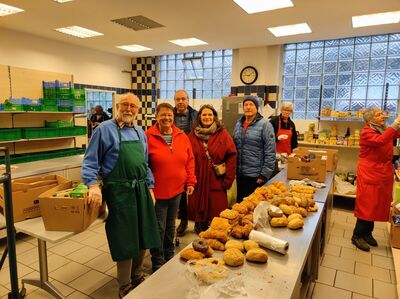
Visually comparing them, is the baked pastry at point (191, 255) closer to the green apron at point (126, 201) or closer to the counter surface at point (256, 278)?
the counter surface at point (256, 278)

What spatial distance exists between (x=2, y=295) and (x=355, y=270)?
305 centimetres

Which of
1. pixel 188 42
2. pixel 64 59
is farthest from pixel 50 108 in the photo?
pixel 188 42

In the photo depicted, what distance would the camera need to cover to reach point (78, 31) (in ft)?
17.2

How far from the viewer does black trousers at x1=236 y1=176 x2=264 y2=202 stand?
2883mm

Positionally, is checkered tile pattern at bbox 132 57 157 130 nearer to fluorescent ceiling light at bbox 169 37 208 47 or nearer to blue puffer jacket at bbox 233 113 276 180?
fluorescent ceiling light at bbox 169 37 208 47

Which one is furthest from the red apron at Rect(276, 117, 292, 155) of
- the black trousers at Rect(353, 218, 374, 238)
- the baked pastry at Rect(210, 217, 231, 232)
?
the baked pastry at Rect(210, 217, 231, 232)

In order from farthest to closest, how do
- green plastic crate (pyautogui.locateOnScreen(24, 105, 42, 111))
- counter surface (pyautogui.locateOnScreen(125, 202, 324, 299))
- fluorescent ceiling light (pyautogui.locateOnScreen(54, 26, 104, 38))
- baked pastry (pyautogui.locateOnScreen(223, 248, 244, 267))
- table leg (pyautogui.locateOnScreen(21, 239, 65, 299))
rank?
fluorescent ceiling light (pyautogui.locateOnScreen(54, 26, 104, 38)) < green plastic crate (pyautogui.locateOnScreen(24, 105, 42, 111)) < table leg (pyautogui.locateOnScreen(21, 239, 65, 299)) < baked pastry (pyautogui.locateOnScreen(223, 248, 244, 267)) < counter surface (pyautogui.locateOnScreen(125, 202, 324, 299))

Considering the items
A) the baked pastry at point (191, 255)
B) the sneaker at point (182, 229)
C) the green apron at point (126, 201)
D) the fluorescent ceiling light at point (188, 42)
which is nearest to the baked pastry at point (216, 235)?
the baked pastry at point (191, 255)

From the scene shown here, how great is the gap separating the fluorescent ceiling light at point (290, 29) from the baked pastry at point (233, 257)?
419 cm

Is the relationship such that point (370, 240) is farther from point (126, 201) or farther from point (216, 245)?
point (126, 201)

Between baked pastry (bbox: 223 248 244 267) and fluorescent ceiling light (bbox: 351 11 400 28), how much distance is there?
4.16 metres

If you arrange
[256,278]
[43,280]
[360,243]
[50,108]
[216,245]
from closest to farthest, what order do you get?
[256,278] → [216,245] → [43,280] → [360,243] → [50,108]

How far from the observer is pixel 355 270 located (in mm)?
2773

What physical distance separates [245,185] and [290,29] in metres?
3.11
